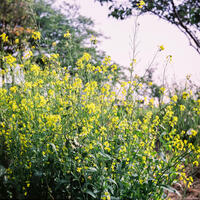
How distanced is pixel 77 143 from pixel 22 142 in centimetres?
53

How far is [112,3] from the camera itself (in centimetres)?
555

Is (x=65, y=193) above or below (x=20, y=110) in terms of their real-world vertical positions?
below

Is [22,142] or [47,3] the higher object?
[47,3]

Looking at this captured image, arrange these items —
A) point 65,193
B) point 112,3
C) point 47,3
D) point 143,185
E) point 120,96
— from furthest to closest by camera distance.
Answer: point 47,3, point 112,3, point 120,96, point 65,193, point 143,185

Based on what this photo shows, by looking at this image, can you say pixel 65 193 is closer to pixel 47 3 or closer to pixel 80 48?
pixel 80 48

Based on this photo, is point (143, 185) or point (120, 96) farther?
point (120, 96)

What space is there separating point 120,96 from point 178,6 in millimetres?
4611

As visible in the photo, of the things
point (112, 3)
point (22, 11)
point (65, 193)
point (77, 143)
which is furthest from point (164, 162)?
point (22, 11)

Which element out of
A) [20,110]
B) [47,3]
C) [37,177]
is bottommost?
[37,177]

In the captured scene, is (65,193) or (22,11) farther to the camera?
(22,11)

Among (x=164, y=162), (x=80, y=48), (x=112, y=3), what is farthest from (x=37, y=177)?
(x=80, y=48)

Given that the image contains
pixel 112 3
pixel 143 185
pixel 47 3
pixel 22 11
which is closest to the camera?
pixel 143 185

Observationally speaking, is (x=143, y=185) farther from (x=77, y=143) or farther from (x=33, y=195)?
(x=33, y=195)

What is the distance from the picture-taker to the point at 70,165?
1815mm
